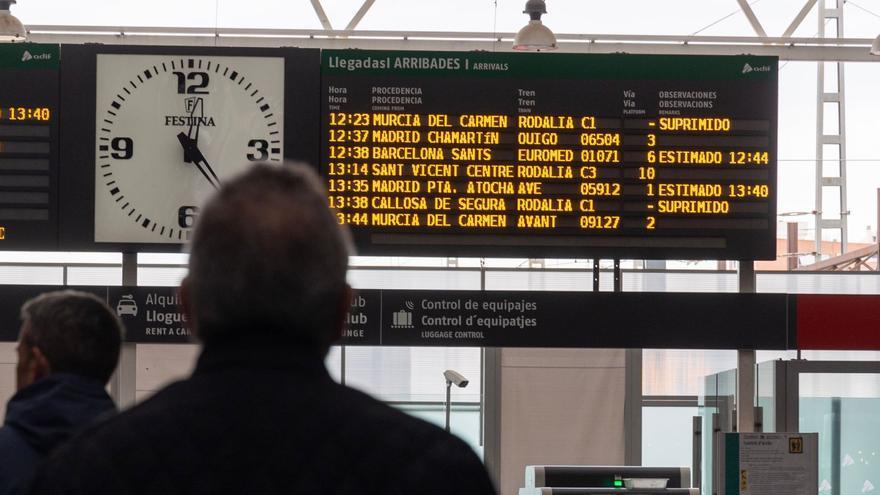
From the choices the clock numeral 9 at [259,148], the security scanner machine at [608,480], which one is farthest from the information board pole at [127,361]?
the security scanner machine at [608,480]

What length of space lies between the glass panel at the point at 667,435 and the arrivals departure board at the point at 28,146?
6783mm

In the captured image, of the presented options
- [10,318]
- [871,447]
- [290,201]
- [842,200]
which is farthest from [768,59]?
[842,200]

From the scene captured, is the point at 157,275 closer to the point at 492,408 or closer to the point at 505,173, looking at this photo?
the point at 492,408

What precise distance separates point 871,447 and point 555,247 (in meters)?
2.70

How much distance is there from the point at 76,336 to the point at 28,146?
386 cm

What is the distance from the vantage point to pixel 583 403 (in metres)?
11.5

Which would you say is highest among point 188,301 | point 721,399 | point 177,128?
point 177,128

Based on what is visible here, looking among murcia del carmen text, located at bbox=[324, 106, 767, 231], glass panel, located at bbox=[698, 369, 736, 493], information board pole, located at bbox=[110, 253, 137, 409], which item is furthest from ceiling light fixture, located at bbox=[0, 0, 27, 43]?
glass panel, located at bbox=[698, 369, 736, 493]

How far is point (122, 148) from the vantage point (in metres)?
6.22

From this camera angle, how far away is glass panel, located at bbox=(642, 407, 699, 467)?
11.5 m

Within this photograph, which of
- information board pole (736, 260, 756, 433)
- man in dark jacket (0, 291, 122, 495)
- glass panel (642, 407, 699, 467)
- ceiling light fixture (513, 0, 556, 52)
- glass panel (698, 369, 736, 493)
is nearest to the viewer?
man in dark jacket (0, 291, 122, 495)

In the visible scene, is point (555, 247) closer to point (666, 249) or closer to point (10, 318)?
point (666, 249)

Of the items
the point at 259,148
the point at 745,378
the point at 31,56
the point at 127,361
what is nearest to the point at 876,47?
the point at 745,378

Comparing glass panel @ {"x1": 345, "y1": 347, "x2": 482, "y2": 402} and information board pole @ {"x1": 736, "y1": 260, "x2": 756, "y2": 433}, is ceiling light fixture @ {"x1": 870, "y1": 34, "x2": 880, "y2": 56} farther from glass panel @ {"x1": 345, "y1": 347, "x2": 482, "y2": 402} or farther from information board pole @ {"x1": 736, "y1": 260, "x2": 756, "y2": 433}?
glass panel @ {"x1": 345, "y1": 347, "x2": 482, "y2": 402}
